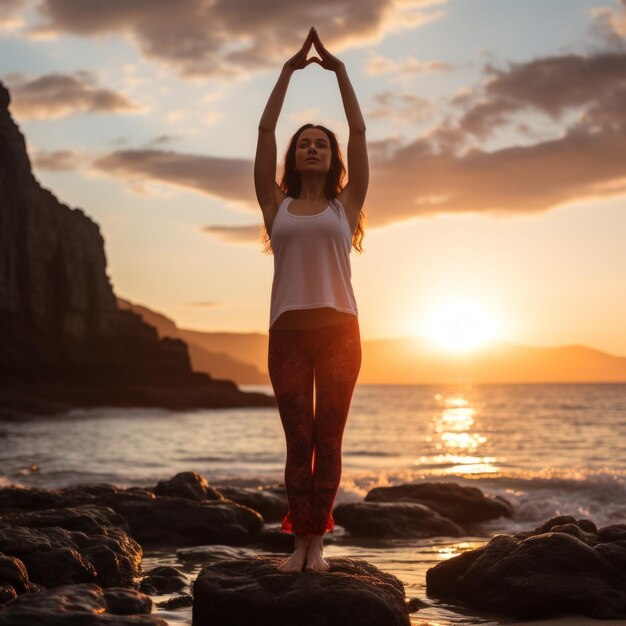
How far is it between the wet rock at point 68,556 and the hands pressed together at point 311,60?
4.22 meters

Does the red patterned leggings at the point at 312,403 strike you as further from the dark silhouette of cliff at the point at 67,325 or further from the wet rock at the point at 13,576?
the dark silhouette of cliff at the point at 67,325

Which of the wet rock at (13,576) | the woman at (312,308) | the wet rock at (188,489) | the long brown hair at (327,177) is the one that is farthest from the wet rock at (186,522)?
the long brown hair at (327,177)

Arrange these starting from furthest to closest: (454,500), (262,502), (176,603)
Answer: (262,502) → (454,500) → (176,603)

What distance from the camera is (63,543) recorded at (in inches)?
289

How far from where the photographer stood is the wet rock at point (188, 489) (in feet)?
43.4

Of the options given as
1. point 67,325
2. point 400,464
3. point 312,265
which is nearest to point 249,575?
point 312,265

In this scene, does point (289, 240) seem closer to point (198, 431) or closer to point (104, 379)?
point (198, 431)

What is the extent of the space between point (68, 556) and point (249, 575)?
1923mm

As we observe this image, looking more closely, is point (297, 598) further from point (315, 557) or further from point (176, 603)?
point (176, 603)

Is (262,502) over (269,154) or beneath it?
beneath

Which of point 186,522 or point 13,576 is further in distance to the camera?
point 186,522

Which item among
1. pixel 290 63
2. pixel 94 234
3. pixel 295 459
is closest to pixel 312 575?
pixel 295 459

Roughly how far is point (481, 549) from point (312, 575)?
239 cm

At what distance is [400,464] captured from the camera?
27594 millimetres
